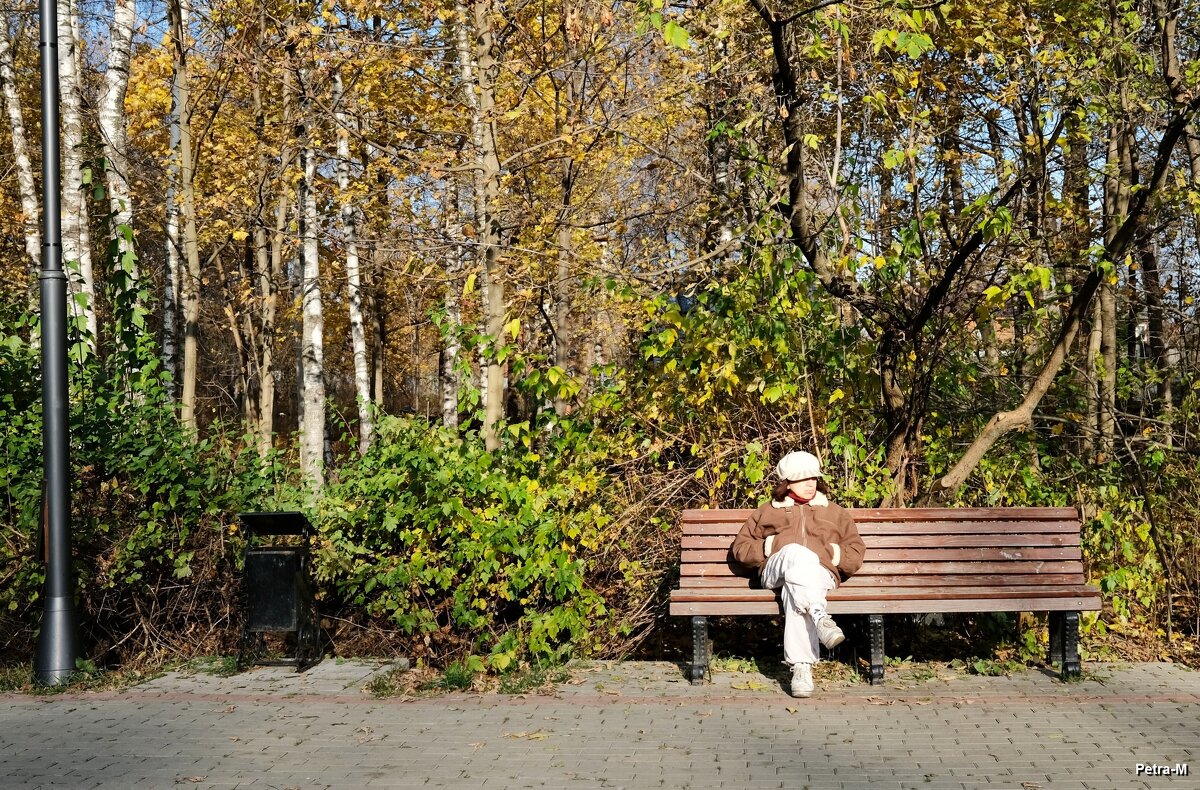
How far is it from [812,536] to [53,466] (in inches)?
196

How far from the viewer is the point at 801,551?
7.24 metres

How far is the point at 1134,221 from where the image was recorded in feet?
25.6

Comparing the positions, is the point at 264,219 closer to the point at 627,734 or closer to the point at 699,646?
the point at 699,646

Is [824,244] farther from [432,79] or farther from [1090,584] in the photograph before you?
[432,79]

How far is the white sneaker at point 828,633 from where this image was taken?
6.74 m

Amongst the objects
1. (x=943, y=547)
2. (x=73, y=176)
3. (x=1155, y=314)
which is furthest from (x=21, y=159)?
(x=1155, y=314)

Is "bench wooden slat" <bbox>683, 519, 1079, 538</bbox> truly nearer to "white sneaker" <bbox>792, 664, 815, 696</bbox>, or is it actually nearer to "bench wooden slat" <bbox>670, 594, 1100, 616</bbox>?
"bench wooden slat" <bbox>670, 594, 1100, 616</bbox>

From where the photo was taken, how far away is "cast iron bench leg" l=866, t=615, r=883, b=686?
7258 millimetres

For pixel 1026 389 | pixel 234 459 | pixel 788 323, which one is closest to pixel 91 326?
pixel 234 459

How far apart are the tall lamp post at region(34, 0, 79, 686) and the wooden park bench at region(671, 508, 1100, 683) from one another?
4.01 m

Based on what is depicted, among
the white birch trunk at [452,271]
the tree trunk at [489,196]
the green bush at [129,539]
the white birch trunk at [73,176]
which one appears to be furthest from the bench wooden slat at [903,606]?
the white birch trunk at [73,176]

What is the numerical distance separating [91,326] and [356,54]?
13.8ft

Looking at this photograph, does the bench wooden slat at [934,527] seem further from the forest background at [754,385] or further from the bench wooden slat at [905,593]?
the forest background at [754,385]

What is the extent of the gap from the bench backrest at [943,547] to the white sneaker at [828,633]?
677mm
